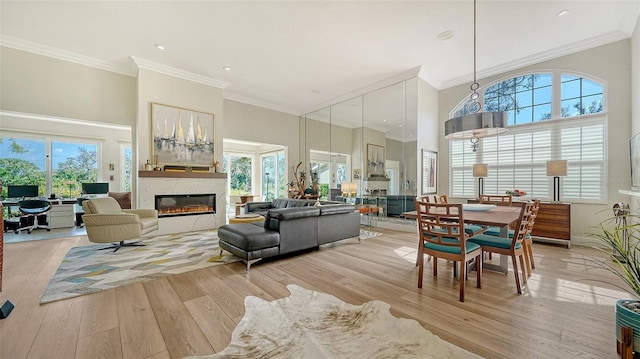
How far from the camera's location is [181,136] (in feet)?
18.2

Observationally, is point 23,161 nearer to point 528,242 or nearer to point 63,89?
point 63,89

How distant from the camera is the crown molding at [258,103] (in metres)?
6.70

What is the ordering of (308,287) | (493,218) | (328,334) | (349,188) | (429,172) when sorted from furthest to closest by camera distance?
(349,188)
(429,172)
(308,287)
(493,218)
(328,334)

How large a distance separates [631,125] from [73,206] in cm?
1142

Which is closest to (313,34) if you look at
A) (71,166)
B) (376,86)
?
(376,86)


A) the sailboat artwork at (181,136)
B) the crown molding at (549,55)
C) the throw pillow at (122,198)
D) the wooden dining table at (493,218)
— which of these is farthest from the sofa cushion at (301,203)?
the throw pillow at (122,198)

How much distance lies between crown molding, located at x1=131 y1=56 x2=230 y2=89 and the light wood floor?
3.85 m

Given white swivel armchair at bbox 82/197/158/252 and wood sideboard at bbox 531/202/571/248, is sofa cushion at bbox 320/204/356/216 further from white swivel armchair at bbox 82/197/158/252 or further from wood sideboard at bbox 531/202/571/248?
wood sideboard at bbox 531/202/571/248

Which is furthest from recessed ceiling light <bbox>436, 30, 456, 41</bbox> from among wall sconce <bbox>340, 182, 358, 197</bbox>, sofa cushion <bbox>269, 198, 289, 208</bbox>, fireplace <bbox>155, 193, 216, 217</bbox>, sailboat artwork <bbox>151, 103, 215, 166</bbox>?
fireplace <bbox>155, 193, 216, 217</bbox>

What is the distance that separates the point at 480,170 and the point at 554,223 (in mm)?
1492

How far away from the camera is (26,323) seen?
197 centimetres

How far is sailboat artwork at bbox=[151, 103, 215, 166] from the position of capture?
207 inches

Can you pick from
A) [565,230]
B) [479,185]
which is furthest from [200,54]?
[565,230]

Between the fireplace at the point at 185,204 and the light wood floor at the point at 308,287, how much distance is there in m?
1.91
